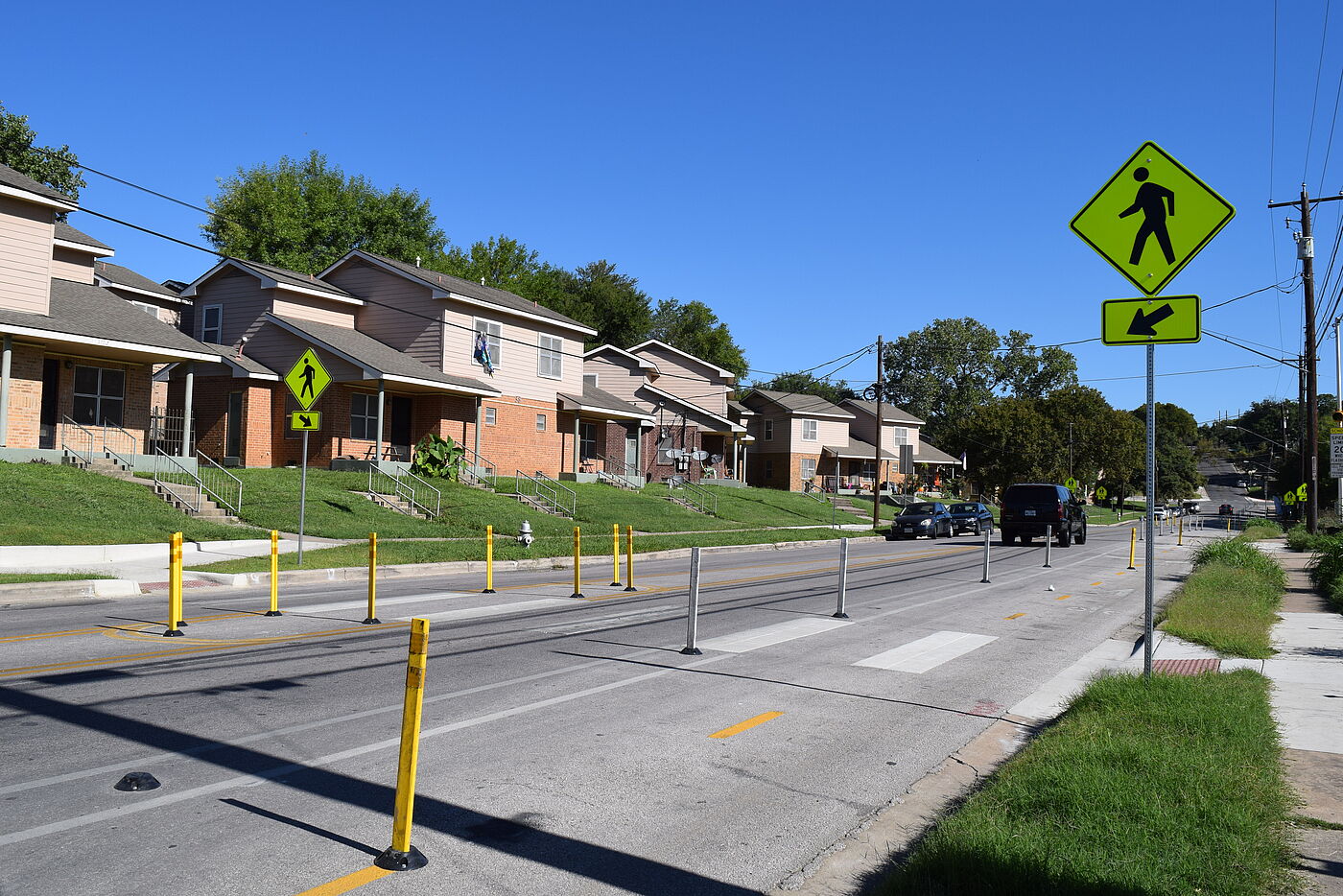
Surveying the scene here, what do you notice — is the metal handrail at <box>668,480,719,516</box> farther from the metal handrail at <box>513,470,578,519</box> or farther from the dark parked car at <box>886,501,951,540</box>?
the metal handrail at <box>513,470,578,519</box>

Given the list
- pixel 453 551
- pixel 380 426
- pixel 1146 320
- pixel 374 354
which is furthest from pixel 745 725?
pixel 374 354

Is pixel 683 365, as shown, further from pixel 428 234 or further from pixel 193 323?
pixel 193 323

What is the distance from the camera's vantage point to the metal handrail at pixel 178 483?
24.1m

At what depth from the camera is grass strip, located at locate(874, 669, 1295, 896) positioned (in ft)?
13.7

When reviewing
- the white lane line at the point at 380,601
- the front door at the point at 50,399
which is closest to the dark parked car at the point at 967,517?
the white lane line at the point at 380,601

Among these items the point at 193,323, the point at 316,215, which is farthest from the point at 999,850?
the point at 316,215

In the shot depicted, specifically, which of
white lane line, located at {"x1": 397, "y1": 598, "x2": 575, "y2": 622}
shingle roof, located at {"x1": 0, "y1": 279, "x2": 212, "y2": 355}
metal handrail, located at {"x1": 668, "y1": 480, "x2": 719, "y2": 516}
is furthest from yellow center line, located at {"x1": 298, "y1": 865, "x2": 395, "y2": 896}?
metal handrail, located at {"x1": 668, "y1": 480, "x2": 719, "y2": 516}

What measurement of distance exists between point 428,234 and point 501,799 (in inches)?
2328

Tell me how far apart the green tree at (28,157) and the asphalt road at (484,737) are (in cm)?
3830

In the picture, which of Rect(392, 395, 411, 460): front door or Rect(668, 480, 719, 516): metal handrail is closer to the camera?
Rect(392, 395, 411, 460): front door

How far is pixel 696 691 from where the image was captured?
8.53 m

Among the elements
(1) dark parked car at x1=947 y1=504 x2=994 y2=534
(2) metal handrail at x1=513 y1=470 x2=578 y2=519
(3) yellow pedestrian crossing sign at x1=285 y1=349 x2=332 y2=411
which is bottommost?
(1) dark parked car at x1=947 y1=504 x2=994 y2=534

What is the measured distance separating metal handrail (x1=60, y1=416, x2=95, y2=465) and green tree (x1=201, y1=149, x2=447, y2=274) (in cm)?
2489

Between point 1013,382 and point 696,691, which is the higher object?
point 1013,382
